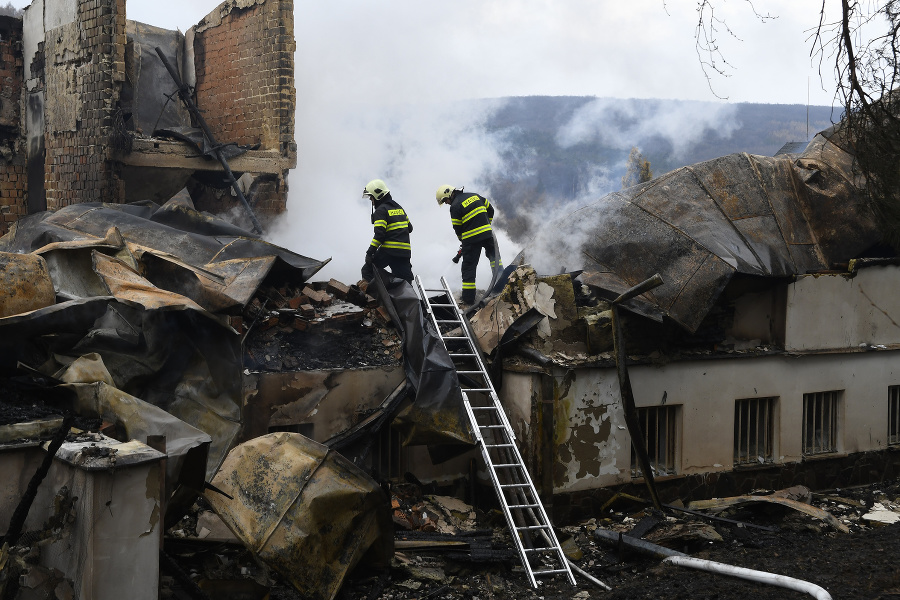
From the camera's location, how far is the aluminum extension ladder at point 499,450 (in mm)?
7652

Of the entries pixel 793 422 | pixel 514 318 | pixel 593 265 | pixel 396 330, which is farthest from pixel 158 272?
pixel 793 422

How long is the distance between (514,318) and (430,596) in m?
3.47

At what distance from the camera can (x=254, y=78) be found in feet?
41.8

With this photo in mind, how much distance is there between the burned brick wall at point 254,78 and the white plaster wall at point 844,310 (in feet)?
26.0

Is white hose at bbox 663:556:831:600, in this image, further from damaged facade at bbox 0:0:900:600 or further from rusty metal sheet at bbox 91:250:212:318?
rusty metal sheet at bbox 91:250:212:318

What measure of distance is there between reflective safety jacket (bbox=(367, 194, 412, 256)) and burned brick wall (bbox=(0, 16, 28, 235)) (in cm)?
639

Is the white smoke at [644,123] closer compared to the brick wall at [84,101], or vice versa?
the brick wall at [84,101]

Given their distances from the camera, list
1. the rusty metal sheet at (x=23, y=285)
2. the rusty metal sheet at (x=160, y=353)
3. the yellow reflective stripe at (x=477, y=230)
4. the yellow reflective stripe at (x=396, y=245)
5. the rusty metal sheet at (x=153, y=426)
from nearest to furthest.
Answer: the rusty metal sheet at (x=153, y=426), the rusty metal sheet at (x=23, y=285), the rusty metal sheet at (x=160, y=353), the yellow reflective stripe at (x=396, y=245), the yellow reflective stripe at (x=477, y=230)

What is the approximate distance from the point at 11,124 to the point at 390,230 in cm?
686

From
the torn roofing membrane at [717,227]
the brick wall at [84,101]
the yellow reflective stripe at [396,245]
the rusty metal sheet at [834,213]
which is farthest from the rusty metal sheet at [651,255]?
the brick wall at [84,101]

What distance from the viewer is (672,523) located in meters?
8.71

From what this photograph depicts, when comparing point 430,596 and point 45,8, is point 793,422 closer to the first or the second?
point 430,596

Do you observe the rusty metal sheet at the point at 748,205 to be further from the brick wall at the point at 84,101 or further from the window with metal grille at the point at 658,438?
the brick wall at the point at 84,101

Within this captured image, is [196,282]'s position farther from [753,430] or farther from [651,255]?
[753,430]
